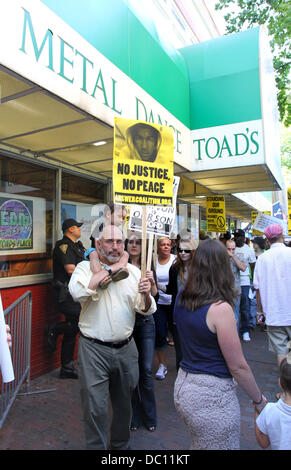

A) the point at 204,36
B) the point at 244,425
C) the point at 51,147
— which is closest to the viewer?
the point at 244,425

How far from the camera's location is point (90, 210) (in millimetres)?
6070

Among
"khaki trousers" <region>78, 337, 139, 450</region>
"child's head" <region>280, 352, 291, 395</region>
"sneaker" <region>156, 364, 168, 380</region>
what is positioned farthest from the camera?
"sneaker" <region>156, 364, 168, 380</region>

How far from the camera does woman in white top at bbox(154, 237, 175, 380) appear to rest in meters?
4.29

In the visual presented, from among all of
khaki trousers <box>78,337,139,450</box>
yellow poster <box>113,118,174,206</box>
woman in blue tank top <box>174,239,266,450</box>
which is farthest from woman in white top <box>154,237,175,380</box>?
woman in blue tank top <box>174,239,266,450</box>

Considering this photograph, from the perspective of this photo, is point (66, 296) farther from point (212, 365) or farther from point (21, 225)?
point (212, 365)

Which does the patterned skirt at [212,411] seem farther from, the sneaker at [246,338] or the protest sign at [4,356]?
the sneaker at [246,338]

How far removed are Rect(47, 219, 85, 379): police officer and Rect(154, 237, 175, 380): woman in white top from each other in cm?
110

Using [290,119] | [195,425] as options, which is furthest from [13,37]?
[290,119]

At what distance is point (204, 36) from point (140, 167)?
18.3 meters

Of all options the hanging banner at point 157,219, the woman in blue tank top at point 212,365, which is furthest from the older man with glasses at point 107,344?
the hanging banner at point 157,219

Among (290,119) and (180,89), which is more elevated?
(290,119)

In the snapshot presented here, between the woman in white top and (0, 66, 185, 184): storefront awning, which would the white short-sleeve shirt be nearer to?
the woman in white top

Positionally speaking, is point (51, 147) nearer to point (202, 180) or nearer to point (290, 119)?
point (202, 180)

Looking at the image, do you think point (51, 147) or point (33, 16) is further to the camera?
point (51, 147)
